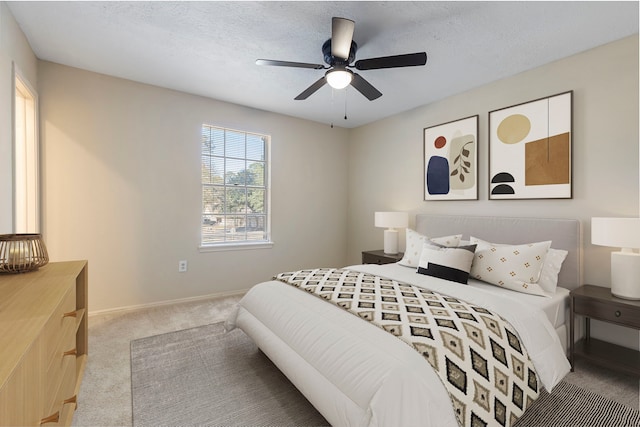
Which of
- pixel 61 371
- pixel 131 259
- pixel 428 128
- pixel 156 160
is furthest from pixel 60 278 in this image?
pixel 428 128

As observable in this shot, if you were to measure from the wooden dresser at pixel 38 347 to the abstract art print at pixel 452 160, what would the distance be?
3.51 meters

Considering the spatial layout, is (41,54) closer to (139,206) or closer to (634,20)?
(139,206)

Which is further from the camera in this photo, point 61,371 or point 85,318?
point 85,318

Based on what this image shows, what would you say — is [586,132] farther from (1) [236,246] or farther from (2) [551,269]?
(1) [236,246]

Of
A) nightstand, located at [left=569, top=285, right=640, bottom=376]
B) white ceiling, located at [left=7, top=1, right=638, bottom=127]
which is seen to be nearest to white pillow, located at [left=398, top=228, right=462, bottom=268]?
nightstand, located at [left=569, top=285, right=640, bottom=376]

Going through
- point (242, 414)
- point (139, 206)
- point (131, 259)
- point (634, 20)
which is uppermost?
point (634, 20)

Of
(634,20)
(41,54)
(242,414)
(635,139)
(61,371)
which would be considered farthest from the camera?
(41,54)

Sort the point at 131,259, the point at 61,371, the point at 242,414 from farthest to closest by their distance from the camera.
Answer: the point at 131,259 < the point at 242,414 < the point at 61,371

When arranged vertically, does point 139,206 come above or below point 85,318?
above

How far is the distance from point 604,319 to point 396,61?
2326 millimetres

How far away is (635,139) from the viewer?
7.69 feet

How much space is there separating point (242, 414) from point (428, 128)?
3.53m

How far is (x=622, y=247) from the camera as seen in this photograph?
6.88 ft

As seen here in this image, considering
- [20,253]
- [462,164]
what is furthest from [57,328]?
[462,164]
